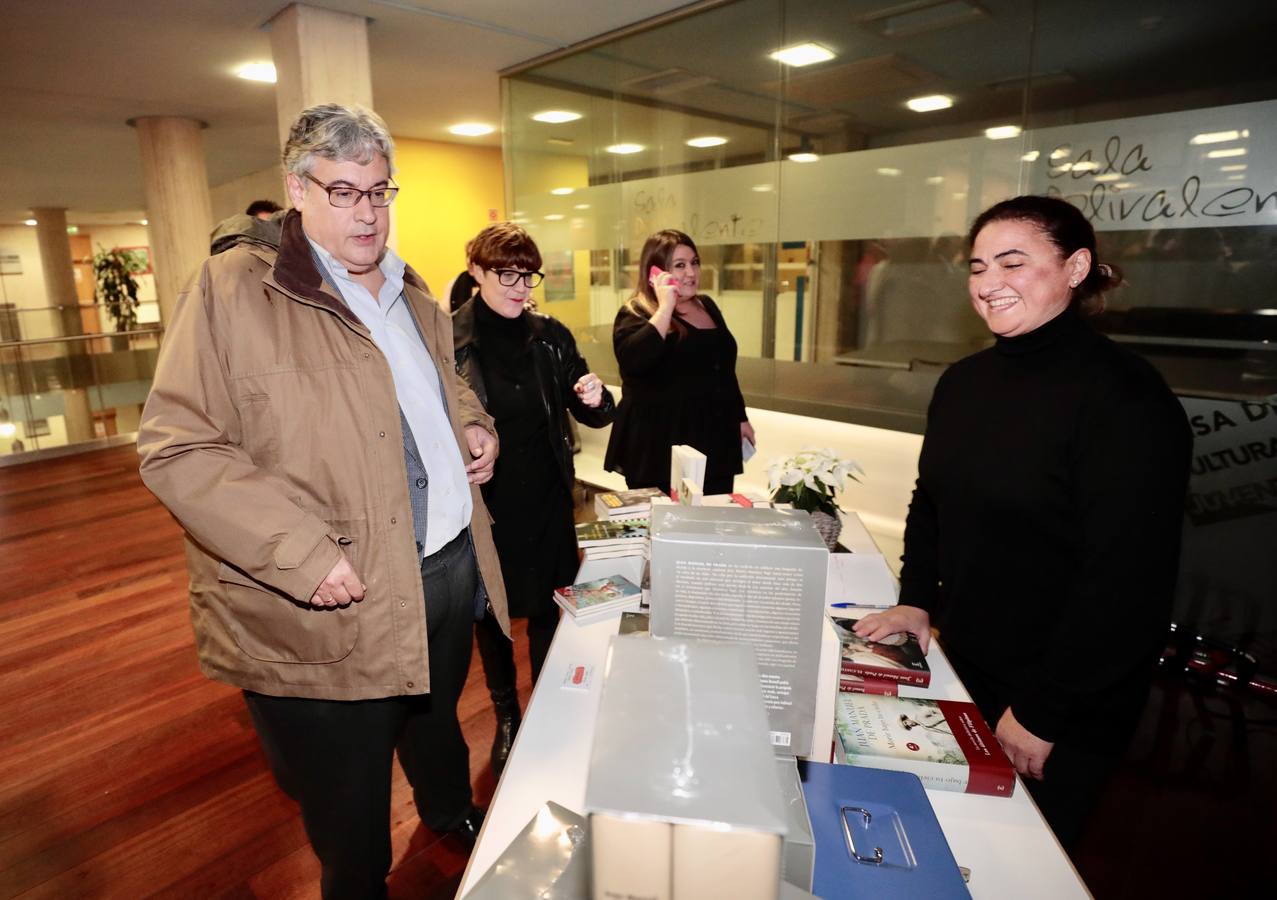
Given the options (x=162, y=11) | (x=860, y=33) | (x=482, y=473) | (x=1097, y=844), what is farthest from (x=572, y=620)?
(x=162, y=11)

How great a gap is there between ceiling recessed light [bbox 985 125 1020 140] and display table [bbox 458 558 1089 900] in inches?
112

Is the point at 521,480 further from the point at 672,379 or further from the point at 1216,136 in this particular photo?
the point at 1216,136

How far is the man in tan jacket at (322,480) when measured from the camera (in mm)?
1255

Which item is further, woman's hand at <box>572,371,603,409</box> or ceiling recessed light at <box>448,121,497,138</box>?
ceiling recessed light at <box>448,121,497,138</box>

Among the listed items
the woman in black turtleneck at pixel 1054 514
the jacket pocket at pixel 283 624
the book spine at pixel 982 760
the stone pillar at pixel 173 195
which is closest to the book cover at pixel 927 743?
the book spine at pixel 982 760

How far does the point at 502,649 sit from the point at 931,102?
3.29 m

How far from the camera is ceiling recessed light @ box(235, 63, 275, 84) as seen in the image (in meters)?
5.20

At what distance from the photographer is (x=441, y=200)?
7832mm

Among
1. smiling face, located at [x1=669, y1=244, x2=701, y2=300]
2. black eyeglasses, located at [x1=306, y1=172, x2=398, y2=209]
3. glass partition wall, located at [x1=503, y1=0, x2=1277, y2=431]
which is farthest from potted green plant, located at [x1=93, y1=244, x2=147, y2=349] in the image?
black eyeglasses, located at [x1=306, y1=172, x2=398, y2=209]

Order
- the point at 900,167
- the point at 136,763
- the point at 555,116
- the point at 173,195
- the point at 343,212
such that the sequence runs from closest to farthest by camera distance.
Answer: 1. the point at 343,212
2. the point at 136,763
3. the point at 900,167
4. the point at 555,116
5. the point at 173,195

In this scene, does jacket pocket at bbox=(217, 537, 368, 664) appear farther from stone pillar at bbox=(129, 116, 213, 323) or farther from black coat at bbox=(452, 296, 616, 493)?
stone pillar at bbox=(129, 116, 213, 323)

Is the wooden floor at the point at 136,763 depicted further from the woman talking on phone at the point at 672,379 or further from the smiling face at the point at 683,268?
the smiling face at the point at 683,268

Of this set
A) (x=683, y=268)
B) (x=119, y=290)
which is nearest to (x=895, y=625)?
(x=683, y=268)

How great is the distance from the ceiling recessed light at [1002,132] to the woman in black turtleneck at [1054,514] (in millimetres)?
2265
